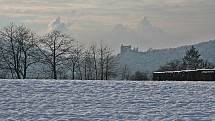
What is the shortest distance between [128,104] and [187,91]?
172 inches

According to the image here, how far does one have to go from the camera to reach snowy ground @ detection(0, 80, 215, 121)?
1449 cm

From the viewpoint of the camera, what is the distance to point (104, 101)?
17078 millimetres

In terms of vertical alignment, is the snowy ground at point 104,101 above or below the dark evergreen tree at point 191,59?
below

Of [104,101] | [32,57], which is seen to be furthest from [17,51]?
[104,101]

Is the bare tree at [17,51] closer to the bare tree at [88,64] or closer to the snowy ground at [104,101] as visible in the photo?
the bare tree at [88,64]

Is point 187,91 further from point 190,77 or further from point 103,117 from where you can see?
point 190,77

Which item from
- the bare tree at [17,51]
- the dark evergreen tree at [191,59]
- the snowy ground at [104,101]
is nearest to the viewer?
the snowy ground at [104,101]

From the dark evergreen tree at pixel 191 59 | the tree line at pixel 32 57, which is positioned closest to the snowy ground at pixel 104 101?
the tree line at pixel 32 57

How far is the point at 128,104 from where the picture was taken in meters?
16.5

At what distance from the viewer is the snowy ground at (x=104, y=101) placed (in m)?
14.5

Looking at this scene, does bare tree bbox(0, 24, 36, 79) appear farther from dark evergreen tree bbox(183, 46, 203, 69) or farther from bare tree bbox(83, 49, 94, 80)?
dark evergreen tree bbox(183, 46, 203, 69)

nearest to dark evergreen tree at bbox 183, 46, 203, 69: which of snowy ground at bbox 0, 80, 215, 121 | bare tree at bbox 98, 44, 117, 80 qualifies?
bare tree at bbox 98, 44, 117, 80

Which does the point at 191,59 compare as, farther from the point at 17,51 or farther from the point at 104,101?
the point at 104,101

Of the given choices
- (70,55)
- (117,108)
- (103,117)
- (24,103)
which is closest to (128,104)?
(117,108)
